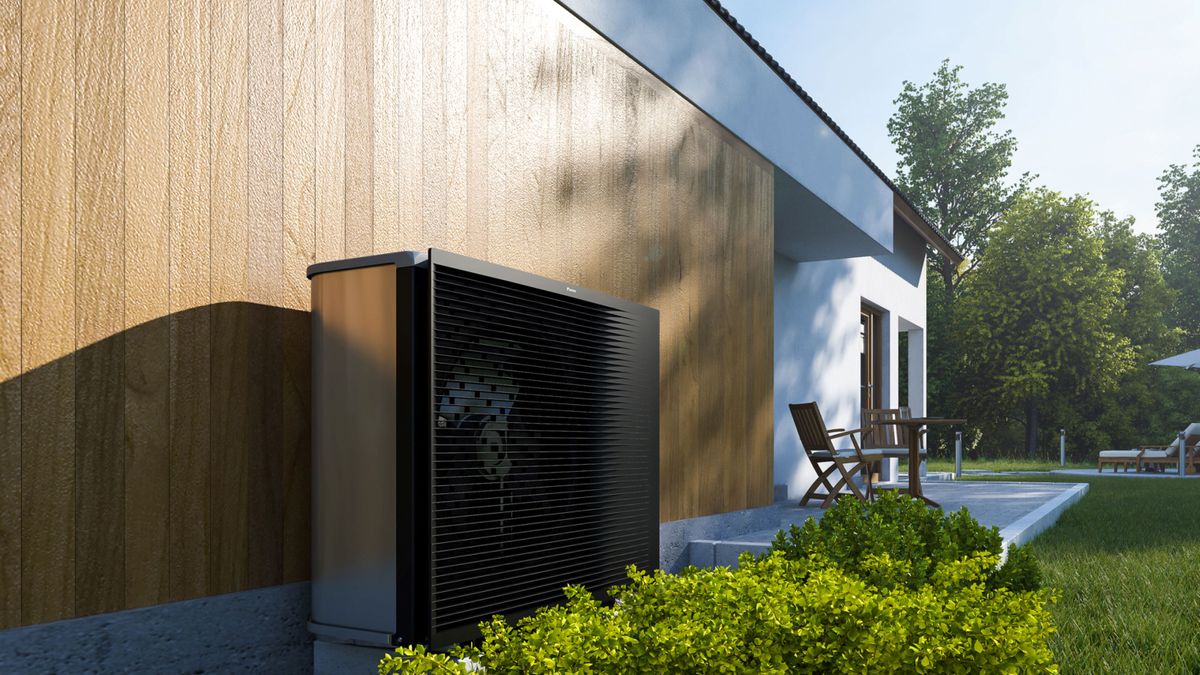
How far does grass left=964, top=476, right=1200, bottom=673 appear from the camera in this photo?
133 inches

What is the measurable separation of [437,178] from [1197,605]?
148 inches

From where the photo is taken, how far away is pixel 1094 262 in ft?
97.7

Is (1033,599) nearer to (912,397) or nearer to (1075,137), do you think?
(912,397)

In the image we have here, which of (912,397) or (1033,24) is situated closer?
(912,397)

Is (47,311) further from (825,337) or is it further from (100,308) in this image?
(825,337)

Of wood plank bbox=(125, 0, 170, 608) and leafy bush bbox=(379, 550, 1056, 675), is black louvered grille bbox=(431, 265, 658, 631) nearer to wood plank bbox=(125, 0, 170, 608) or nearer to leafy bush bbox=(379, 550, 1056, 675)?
leafy bush bbox=(379, 550, 1056, 675)

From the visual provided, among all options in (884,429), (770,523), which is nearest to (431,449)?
(770,523)

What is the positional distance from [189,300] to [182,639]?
926 mm

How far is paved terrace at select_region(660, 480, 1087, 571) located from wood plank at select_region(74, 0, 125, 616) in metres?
3.14

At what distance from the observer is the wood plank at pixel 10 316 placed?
221 cm

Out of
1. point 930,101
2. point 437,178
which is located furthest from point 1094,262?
point 437,178

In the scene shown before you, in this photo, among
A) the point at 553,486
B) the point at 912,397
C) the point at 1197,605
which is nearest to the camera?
the point at 553,486

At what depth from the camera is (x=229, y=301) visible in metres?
2.80

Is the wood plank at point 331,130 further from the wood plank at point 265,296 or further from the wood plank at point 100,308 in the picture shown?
the wood plank at point 100,308
